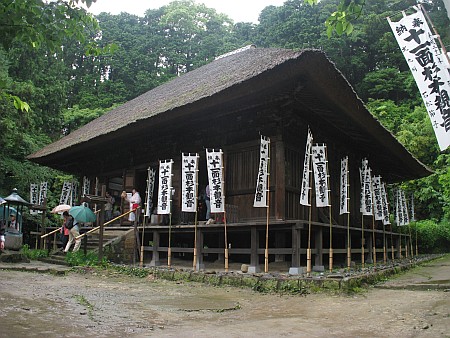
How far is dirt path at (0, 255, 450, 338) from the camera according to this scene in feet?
12.7

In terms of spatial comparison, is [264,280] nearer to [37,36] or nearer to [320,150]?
[320,150]

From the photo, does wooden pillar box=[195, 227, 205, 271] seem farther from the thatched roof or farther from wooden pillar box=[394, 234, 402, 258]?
wooden pillar box=[394, 234, 402, 258]

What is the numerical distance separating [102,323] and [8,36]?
10.0ft

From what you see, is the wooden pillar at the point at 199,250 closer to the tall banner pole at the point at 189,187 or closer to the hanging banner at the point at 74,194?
the tall banner pole at the point at 189,187

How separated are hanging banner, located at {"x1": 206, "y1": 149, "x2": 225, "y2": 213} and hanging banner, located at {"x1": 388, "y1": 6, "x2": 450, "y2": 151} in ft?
13.8

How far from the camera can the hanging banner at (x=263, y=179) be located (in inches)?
338

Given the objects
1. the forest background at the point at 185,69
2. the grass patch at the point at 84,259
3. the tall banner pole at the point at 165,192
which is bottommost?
the grass patch at the point at 84,259

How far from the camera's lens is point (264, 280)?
703 cm

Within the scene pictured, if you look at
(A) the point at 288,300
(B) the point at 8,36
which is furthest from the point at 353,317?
(B) the point at 8,36

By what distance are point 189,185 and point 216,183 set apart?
0.76 metres

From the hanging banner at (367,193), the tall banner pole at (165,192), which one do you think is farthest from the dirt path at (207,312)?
the hanging banner at (367,193)

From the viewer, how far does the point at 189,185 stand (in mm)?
9320

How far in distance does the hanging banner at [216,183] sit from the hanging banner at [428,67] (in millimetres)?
4196

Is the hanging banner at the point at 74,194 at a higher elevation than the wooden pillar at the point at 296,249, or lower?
higher
